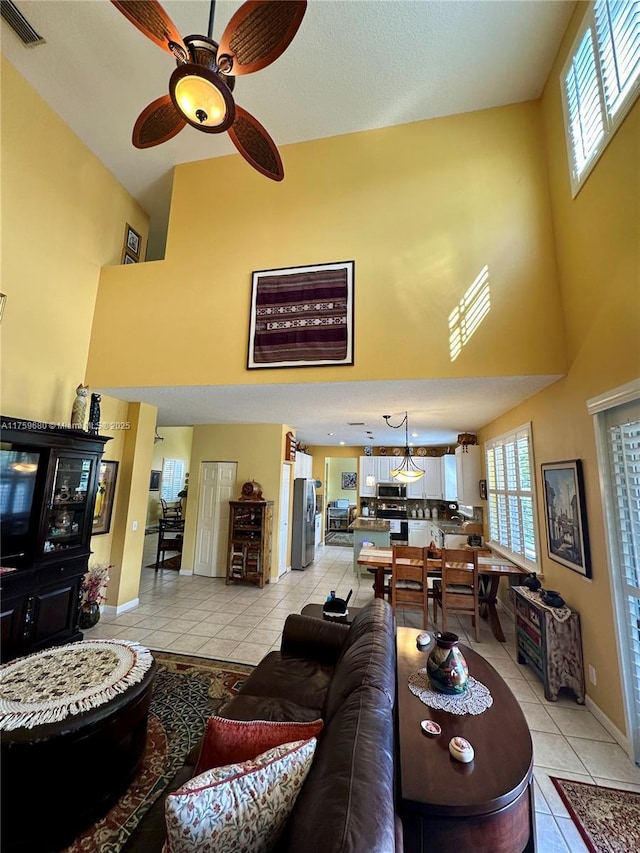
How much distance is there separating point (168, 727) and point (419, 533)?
20.7 feet

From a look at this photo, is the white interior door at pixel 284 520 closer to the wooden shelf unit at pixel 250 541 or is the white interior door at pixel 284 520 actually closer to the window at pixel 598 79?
the wooden shelf unit at pixel 250 541

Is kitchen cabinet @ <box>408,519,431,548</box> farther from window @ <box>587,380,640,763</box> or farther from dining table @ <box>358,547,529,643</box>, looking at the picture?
window @ <box>587,380,640,763</box>

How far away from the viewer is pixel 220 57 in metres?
2.03

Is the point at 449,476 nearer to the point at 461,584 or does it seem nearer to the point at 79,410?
the point at 461,584

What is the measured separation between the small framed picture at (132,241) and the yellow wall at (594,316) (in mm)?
5214

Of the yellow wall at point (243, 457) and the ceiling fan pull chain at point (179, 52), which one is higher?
the ceiling fan pull chain at point (179, 52)

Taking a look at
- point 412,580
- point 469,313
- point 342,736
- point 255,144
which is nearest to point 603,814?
point 342,736

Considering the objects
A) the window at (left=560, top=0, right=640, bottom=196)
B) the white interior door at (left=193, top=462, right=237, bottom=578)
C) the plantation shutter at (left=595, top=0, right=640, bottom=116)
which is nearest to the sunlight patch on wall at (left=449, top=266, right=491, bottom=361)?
the window at (left=560, top=0, right=640, bottom=196)

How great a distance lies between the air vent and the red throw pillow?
5483 millimetres

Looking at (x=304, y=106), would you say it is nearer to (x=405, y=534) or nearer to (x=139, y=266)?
(x=139, y=266)

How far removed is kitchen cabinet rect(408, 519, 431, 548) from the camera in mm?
7715

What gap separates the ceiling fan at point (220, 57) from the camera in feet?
5.90

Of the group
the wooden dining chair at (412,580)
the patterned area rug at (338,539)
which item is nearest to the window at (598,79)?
the wooden dining chair at (412,580)

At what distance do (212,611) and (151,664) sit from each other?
8.60 ft
